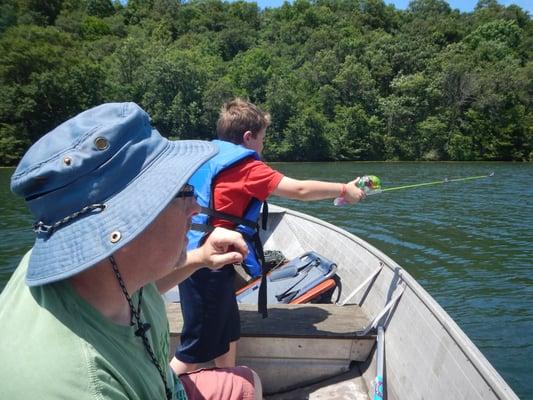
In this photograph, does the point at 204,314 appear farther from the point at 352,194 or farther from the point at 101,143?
the point at 101,143

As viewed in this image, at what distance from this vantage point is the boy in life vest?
8.02 feet

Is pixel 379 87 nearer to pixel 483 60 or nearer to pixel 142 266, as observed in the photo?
pixel 483 60

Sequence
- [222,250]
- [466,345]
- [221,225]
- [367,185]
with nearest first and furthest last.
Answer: [222,250] < [466,345] < [221,225] < [367,185]

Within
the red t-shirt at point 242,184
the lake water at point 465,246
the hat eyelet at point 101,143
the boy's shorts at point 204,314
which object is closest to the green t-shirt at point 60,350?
the hat eyelet at point 101,143

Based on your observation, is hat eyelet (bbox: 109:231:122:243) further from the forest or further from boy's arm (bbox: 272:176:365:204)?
the forest

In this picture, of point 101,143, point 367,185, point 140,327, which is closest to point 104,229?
point 101,143

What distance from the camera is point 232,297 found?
252 centimetres

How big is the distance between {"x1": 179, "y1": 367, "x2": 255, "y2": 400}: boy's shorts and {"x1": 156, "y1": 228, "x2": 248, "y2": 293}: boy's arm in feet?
1.16

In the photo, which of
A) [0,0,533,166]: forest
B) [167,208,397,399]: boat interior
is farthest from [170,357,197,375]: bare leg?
[0,0,533,166]: forest

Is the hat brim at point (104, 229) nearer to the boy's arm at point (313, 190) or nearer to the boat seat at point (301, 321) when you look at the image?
the boy's arm at point (313, 190)

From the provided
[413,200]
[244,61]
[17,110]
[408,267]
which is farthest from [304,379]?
[244,61]

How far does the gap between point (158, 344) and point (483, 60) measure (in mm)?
57727

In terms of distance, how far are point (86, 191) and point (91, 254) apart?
124 millimetres

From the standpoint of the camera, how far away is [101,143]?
952 millimetres
